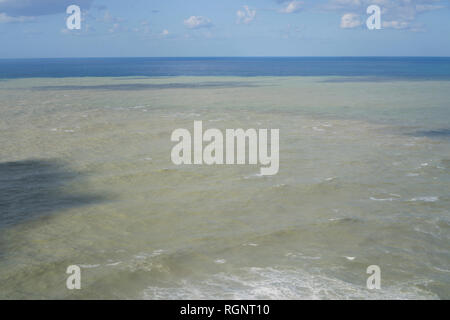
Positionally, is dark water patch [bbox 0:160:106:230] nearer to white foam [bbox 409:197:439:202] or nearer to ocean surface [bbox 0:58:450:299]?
ocean surface [bbox 0:58:450:299]

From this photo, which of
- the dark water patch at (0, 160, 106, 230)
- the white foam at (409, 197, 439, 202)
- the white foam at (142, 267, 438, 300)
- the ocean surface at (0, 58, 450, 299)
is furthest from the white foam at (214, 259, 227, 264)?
the white foam at (409, 197, 439, 202)

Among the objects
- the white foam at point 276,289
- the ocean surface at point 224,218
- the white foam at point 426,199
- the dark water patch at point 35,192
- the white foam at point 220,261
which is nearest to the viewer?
the white foam at point 276,289

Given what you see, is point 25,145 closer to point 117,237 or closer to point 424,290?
point 117,237

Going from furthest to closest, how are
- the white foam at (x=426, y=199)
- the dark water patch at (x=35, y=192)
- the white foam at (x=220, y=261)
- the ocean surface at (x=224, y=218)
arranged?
the white foam at (x=426, y=199)
the dark water patch at (x=35, y=192)
the white foam at (x=220, y=261)
the ocean surface at (x=224, y=218)

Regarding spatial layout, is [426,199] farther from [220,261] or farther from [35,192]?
[35,192]

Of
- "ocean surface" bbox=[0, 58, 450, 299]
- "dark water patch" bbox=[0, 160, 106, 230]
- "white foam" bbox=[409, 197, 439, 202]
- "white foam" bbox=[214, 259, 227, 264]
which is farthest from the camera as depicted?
"white foam" bbox=[409, 197, 439, 202]

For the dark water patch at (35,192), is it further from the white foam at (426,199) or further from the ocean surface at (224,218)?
the white foam at (426,199)

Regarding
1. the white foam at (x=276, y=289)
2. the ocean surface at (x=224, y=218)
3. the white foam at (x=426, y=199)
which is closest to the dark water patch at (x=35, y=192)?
the ocean surface at (x=224, y=218)

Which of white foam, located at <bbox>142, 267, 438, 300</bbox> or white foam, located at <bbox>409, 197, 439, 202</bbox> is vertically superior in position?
white foam, located at <bbox>409, 197, 439, 202</bbox>

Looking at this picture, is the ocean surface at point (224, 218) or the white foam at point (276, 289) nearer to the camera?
the white foam at point (276, 289)
